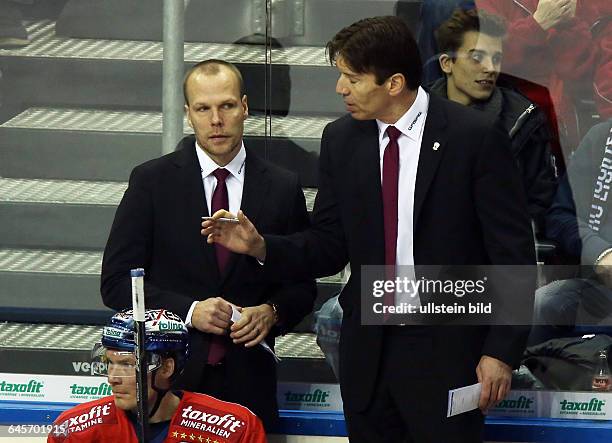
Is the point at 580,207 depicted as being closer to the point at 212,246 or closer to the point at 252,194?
the point at 252,194

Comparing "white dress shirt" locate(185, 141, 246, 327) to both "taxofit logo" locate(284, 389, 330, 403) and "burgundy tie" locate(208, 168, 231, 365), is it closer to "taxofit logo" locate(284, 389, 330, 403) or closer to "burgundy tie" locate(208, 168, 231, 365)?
"burgundy tie" locate(208, 168, 231, 365)

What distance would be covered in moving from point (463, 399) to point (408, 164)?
76 centimetres

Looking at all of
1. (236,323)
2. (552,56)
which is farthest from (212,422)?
(552,56)

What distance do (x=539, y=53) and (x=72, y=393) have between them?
2.14m

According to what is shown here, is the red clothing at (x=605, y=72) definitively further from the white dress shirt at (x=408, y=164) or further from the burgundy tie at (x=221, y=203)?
the burgundy tie at (x=221, y=203)

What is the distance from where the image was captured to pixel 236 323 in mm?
4965

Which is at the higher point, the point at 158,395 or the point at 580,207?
the point at 580,207

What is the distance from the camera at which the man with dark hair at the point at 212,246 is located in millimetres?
4988

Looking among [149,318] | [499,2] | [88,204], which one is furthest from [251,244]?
[499,2]

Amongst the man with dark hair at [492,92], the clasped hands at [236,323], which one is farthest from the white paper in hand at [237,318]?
the man with dark hair at [492,92]

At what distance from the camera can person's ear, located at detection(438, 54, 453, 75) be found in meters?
5.19

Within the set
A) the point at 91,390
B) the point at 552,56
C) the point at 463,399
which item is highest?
the point at 552,56

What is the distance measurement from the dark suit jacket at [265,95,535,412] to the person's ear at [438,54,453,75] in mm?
486

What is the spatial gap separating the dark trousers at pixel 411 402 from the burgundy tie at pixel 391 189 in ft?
0.91
